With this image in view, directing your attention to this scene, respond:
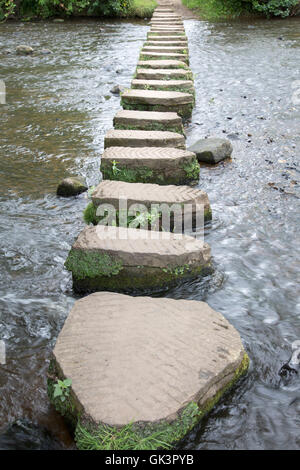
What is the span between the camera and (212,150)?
4.85 meters

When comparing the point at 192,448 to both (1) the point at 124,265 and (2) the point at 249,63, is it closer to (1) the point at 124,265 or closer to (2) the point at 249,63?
(1) the point at 124,265

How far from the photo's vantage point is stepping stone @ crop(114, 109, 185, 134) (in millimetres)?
5016

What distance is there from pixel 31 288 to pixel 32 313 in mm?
258

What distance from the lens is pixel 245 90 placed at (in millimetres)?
7199

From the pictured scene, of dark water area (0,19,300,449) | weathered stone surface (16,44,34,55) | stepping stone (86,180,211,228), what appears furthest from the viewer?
weathered stone surface (16,44,34,55)

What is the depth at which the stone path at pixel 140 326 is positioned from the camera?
204 centimetres

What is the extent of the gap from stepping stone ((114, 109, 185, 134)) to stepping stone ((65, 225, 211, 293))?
222 centimetres

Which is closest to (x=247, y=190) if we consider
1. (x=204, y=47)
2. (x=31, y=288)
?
(x=31, y=288)

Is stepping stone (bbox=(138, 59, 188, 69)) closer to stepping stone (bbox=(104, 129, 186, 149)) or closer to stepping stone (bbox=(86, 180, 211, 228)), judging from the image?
stepping stone (bbox=(104, 129, 186, 149))

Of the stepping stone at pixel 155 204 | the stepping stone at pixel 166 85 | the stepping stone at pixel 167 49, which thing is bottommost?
the stepping stone at pixel 155 204

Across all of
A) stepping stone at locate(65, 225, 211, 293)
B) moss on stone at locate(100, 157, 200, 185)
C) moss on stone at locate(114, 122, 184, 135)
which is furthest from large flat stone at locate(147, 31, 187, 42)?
stepping stone at locate(65, 225, 211, 293)

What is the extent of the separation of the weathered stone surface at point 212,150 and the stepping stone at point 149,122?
32cm

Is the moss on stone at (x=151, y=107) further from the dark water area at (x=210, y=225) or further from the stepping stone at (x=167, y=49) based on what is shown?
the stepping stone at (x=167, y=49)

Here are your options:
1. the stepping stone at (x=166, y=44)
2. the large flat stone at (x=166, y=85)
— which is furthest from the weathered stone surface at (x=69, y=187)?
the stepping stone at (x=166, y=44)
